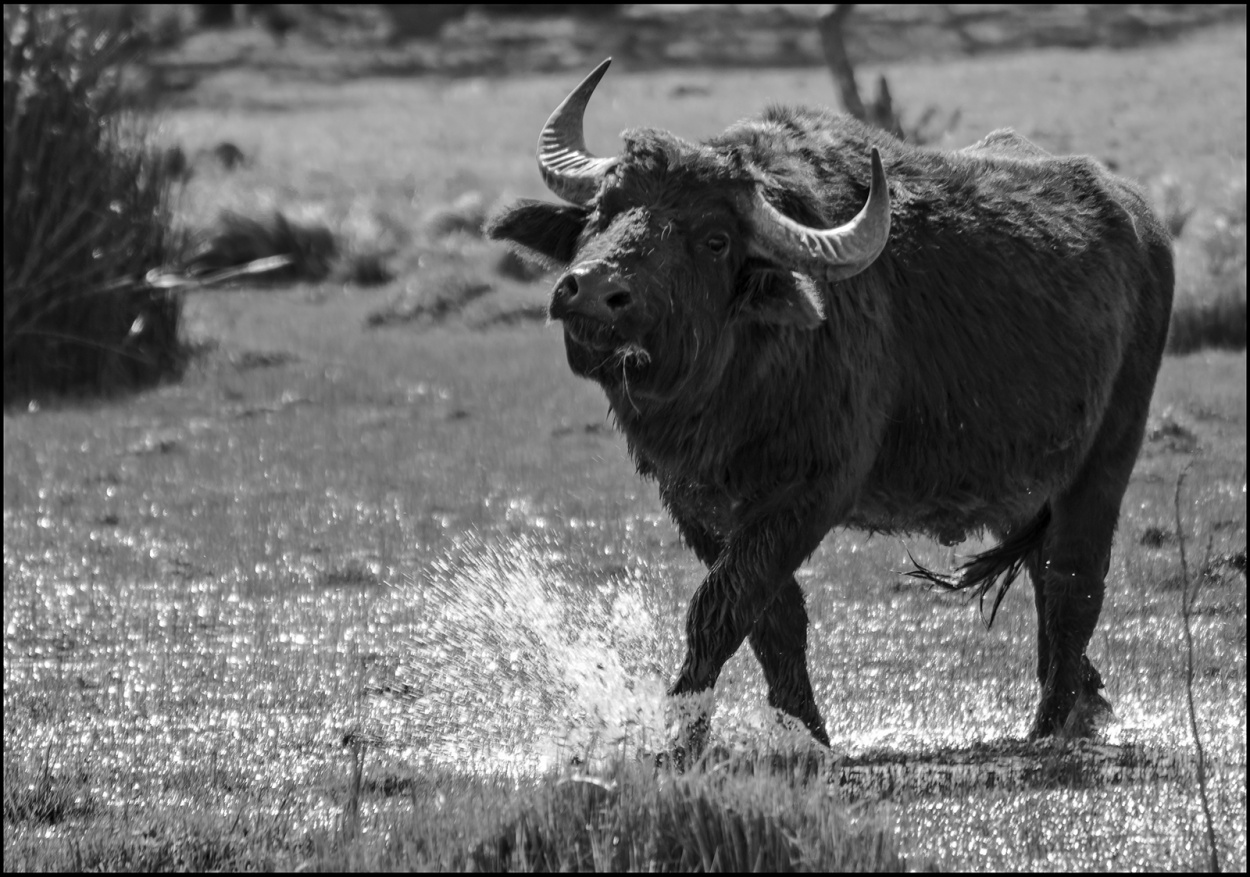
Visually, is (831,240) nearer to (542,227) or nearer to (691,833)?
(542,227)

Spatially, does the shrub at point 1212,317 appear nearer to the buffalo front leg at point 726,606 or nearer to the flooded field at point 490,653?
the flooded field at point 490,653

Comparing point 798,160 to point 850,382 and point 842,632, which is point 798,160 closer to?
point 850,382

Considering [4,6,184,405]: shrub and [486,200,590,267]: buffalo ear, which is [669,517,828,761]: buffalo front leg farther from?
[4,6,184,405]: shrub

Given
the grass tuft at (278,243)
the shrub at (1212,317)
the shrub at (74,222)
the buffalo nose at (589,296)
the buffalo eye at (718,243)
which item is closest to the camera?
the buffalo nose at (589,296)

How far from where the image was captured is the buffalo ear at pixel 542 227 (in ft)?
20.4

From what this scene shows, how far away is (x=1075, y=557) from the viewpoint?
279 inches

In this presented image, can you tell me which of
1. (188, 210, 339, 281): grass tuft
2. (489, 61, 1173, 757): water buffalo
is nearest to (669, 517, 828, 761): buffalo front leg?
(489, 61, 1173, 757): water buffalo

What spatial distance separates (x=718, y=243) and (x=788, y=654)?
1442 millimetres

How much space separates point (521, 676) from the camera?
7.13 metres

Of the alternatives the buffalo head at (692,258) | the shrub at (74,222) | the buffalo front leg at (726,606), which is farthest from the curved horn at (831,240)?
the shrub at (74,222)

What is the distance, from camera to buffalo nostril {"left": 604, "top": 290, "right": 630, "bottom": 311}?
5.50 metres

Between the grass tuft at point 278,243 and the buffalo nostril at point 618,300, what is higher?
the buffalo nostril at point 618,300

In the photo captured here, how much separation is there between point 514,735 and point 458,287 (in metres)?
13.2

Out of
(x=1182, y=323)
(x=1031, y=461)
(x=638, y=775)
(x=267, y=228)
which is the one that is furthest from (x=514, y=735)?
(x=267, y=228)
